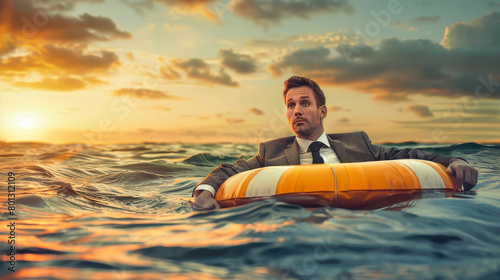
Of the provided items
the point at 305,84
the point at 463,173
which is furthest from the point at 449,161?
the point at 305,84

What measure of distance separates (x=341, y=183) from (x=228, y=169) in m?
1.40

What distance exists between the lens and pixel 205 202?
4.02 metres

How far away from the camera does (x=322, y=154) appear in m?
4.55

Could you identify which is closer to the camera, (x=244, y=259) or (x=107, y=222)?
(x=244, y=259)

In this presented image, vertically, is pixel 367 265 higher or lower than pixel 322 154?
lower

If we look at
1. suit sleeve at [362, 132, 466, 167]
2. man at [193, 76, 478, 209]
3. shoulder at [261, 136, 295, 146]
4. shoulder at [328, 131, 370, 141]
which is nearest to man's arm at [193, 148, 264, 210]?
man at [193, 76, 478, 209]

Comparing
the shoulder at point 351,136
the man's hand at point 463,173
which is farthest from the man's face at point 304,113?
the man's hand at point 463,173

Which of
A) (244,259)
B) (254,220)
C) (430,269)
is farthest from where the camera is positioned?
(254,220)

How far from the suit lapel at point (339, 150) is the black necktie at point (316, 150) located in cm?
15

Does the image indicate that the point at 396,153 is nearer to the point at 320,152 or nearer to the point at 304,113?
the point at 320,152

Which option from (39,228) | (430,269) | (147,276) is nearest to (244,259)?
(147,276)

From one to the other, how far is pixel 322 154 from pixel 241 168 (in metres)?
0.92

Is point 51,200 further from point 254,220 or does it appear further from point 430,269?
point 430,269

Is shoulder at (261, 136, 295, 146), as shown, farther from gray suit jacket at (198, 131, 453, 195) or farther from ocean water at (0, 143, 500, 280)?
ocean water at (0, 143, 500, 280)
